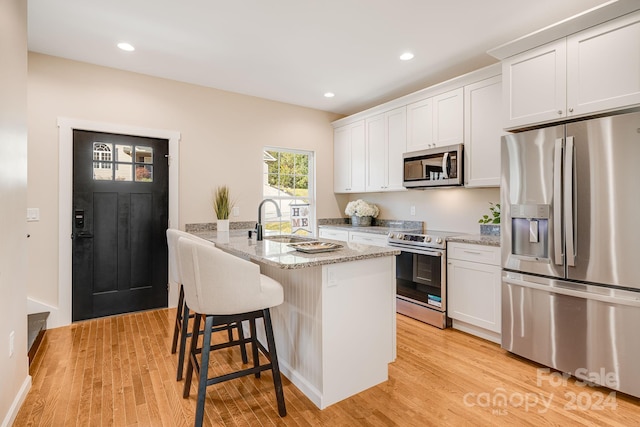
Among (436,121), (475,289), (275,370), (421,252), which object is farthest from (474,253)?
(275,370)

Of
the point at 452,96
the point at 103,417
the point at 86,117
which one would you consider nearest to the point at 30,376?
the point at 103,417

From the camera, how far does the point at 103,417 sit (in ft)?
6.17

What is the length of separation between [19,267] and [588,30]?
409 cm

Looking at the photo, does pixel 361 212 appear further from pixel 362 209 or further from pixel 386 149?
pixel 386 149

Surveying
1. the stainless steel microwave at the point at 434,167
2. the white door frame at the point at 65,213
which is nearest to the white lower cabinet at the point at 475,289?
the stainless steel microwave at the point at 434,167

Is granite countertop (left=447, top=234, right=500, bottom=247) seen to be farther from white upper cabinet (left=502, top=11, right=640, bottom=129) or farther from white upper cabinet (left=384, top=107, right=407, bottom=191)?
white upper cabinet (left=384, top=107, right=407, bottom=191)

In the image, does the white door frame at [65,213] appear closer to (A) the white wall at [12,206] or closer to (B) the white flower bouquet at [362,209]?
(A) the white wall at [12,206]

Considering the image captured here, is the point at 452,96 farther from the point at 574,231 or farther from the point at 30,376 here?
the point at 30,376

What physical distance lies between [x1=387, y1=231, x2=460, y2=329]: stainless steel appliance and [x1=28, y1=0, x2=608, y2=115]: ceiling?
74.7 inches

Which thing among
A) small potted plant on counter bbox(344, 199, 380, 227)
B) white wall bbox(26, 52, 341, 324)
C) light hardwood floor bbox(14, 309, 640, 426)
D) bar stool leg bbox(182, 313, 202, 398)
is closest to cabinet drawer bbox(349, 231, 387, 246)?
small potted plant on counter bbox(344, 199, 380, 227)

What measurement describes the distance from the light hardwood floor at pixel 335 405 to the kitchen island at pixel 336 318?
121 millimetres

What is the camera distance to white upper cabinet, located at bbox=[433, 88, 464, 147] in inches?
135

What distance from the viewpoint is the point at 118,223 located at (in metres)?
3.60

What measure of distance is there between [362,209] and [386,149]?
999 mm
